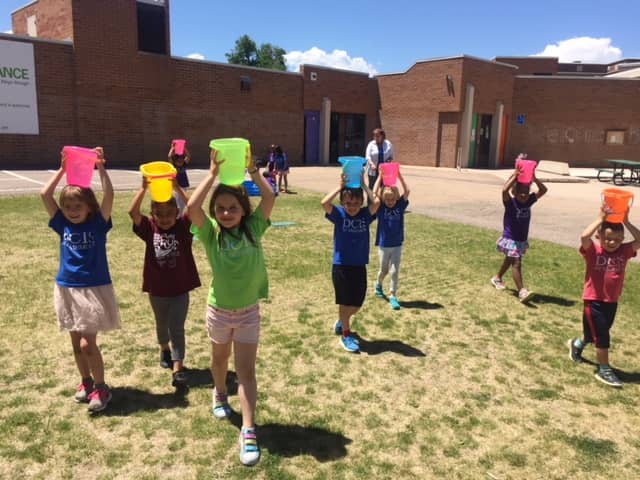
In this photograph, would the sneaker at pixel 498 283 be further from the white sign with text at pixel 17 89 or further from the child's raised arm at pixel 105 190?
the white sign with text at pixel 17 89

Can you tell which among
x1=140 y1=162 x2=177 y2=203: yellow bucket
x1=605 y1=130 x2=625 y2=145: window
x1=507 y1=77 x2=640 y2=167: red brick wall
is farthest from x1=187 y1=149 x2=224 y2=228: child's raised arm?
x1=605 y1=130 x2=625 y2=145: window

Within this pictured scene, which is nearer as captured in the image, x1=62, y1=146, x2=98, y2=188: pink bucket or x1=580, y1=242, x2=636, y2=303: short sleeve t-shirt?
x1=62, y1=146, x2=98, y2=188: pink bucket

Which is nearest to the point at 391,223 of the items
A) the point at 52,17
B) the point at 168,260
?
the point at 168,260

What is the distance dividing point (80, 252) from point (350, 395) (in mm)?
2146

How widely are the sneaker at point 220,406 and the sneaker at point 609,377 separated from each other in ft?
9.91

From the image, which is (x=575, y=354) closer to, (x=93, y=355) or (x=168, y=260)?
(x=168, y=260)

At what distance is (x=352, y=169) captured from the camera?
13.4 ft

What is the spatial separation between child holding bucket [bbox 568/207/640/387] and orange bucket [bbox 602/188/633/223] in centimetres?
8

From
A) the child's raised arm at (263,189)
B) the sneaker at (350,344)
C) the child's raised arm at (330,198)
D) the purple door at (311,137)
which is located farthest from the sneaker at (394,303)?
the purple door at (311,137)

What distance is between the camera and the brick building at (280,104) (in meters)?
20.2

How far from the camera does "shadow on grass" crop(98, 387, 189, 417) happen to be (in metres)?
3.43

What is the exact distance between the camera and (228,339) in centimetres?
310

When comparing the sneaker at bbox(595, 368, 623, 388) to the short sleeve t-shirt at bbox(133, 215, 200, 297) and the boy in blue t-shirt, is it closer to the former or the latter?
the boy in blue t-shirt

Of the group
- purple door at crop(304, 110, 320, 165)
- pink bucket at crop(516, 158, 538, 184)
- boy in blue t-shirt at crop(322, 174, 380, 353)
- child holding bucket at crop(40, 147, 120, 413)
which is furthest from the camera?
purple door at crop(304, 110, 320, 165)
